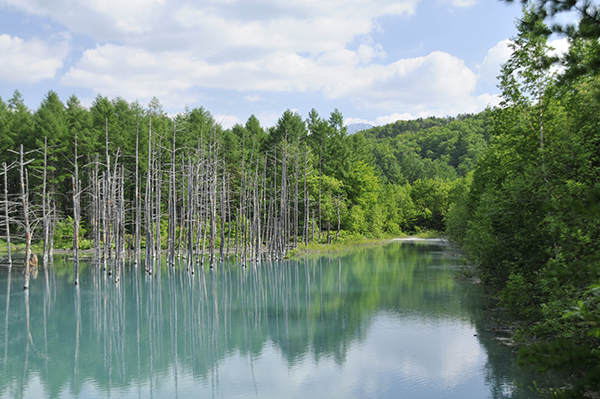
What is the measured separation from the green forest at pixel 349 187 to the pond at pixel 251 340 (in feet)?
6.01

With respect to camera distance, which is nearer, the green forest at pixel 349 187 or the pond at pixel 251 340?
the green forest at pixel 349 187

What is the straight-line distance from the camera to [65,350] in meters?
11.2

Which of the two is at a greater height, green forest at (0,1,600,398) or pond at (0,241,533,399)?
green forest at (0,1,600,398)

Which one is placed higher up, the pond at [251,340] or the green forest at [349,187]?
the green forest at [349,187]

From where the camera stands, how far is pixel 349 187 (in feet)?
148

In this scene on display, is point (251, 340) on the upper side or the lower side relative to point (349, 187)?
lower

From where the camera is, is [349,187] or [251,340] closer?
[251,340]

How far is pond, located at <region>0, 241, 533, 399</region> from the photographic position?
884 cm

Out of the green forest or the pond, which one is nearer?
the green forest

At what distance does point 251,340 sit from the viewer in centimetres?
1203

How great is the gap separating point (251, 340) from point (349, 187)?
34.1m

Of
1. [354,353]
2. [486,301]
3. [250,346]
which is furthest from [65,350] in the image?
[486,301]

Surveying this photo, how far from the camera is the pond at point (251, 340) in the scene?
8.84 meters

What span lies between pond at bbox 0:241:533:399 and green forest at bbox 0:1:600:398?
1.83 m
